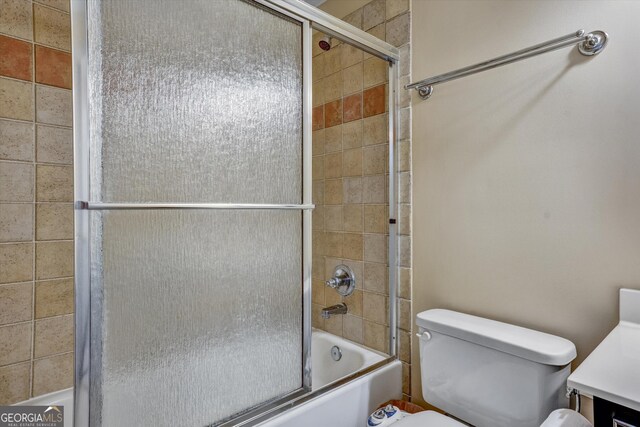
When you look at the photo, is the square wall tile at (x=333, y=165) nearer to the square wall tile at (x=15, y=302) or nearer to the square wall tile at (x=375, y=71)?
the square wall tile at (x=375, y=71)

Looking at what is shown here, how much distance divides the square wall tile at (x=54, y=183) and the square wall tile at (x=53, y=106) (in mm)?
203

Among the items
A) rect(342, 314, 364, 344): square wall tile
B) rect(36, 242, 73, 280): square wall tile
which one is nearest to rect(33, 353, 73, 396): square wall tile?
rect(36, 242, 73, 280): square wall tile

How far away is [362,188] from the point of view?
1860 millimetres

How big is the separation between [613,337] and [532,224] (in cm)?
42

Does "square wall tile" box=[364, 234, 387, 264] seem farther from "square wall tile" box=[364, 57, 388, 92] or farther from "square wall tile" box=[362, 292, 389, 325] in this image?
"square wall tile" box=[364, 57, 388, 92]

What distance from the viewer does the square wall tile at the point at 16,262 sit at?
4.75 ft

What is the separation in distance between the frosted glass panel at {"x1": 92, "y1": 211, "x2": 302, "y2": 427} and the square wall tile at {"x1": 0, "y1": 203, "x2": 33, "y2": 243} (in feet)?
3.19

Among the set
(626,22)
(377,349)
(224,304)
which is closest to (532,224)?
(626,22)

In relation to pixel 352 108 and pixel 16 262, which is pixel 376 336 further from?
pixel 16 262

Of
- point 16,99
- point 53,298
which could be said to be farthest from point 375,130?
point 53,298

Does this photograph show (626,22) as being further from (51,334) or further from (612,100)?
(51,334)

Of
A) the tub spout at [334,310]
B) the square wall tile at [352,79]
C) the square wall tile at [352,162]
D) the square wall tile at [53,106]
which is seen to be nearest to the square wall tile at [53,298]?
the square wall tile at [53,106]

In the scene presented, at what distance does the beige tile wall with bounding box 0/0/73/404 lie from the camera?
57.4 inches

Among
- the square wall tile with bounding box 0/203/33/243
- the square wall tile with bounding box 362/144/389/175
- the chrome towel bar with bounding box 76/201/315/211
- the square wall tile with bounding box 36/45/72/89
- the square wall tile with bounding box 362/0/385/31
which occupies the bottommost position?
the square wall tile with bounding box 0/203/33/243
